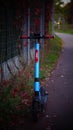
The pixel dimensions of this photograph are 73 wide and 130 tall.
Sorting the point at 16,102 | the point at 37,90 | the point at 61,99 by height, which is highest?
the point at 37,90

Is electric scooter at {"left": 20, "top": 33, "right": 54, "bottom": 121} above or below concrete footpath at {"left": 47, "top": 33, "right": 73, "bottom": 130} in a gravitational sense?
above

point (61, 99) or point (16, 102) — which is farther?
point (61, 99)

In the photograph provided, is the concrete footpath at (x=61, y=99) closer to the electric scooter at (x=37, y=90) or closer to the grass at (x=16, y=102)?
the electric scooter at (x=37, y=90)

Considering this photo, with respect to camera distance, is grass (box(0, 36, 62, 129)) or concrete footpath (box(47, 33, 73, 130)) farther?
concrete footpath (box(47, 33, 73, 130))

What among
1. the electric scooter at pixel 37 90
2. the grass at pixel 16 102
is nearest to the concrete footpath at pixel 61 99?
the electric scooter at pixel 37 90

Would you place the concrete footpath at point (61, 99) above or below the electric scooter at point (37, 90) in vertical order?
below

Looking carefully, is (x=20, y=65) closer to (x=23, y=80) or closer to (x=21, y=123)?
(x=23, y=80)

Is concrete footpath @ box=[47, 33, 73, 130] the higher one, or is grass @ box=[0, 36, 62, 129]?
grass @ box=[0, 36, 62, 129]

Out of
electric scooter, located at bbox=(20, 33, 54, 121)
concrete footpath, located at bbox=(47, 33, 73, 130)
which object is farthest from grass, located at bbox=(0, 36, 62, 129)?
concrete footpath, located at bbox=(47, 33, 73, 130)

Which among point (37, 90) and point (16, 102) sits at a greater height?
point (37, 90)

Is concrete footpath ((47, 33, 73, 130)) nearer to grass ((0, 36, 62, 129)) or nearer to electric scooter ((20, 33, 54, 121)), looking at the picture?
electric scooter ((20, 33, 54, 121))

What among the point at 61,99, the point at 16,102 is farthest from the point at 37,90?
the point at 61,99

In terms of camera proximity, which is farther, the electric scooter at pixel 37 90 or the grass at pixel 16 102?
the electric scooter at pixel 37 90

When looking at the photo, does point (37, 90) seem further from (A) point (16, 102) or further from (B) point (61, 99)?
(B) point (61, 99)
